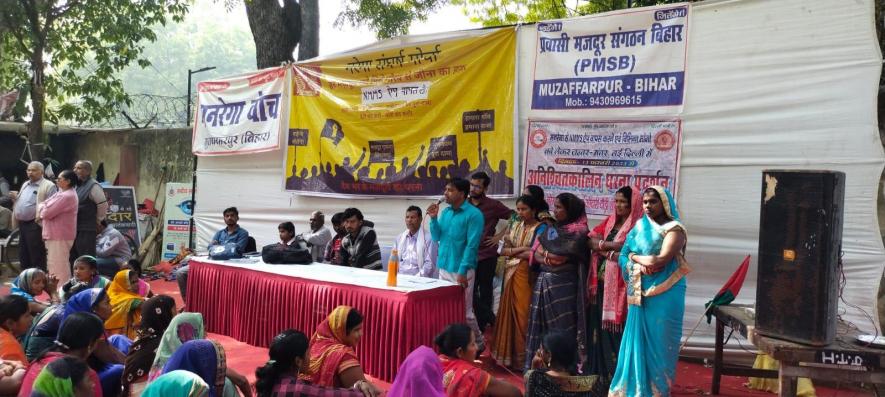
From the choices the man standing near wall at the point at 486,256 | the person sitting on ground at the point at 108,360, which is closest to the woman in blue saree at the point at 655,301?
the man standing near wall at the point at 486,256

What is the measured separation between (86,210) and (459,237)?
472 cm

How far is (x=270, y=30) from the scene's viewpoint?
1055cm

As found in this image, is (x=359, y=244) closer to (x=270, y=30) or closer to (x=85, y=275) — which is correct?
(x=85, y=275)

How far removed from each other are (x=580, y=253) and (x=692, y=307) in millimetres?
1228

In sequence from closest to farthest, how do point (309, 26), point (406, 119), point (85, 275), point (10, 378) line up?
1. point (10, 378)
2. point (85, 275)
3. point (406, 119)
4. point (309, 26)

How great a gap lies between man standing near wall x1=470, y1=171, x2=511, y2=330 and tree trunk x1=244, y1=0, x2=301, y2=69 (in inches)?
204

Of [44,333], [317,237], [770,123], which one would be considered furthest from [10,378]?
[770,123]

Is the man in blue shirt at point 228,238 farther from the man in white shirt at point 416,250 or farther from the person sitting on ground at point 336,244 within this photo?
the man in white shirt at point 416,250

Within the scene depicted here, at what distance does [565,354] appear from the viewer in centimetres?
348

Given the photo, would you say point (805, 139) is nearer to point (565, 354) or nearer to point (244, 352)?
point (565, 354)

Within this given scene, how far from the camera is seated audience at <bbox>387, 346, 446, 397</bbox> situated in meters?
3.05

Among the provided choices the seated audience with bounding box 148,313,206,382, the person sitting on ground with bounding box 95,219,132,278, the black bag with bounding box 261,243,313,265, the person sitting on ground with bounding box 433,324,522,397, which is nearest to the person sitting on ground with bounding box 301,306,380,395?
the person sitting on ground with bounding box 433,324,522,397

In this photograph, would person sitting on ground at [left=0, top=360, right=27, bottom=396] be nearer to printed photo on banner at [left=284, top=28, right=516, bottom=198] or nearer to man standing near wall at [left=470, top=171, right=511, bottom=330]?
man standing near wall at [left=470, top=171, right=511, bottom=330]

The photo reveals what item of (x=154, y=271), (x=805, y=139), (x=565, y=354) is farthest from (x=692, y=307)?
(x=154, y=271)
